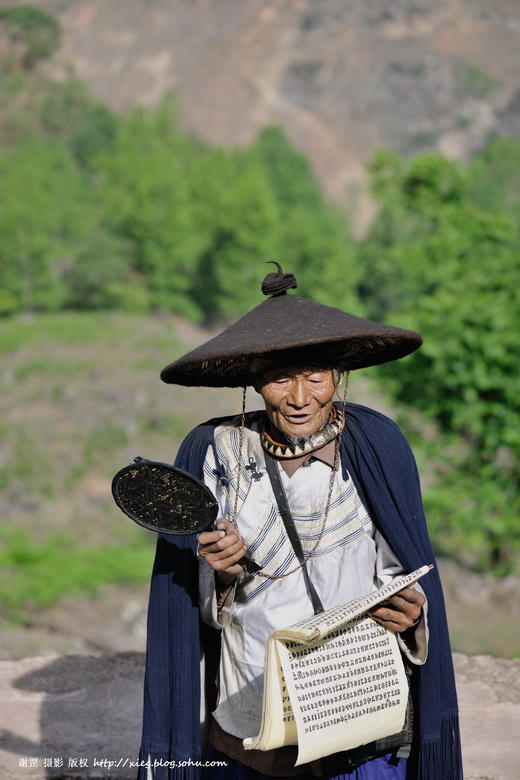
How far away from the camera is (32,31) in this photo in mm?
75562

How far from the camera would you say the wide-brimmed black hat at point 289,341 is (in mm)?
2316

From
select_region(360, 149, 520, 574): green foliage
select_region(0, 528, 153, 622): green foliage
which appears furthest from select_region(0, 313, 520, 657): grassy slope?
select_region(360, 149, 520, 574): green foliage

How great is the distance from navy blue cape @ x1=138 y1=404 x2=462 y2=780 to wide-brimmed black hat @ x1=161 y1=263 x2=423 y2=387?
204 millimetres

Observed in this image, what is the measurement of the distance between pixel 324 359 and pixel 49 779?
2.06 m

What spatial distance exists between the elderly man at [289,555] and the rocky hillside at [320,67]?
66486 millimetres

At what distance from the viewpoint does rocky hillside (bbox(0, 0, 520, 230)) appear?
72438 mm

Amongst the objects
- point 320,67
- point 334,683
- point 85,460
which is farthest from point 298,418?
point 320,67

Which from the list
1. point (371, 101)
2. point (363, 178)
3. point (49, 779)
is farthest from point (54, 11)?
point (49, 779)

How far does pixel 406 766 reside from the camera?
261 cm

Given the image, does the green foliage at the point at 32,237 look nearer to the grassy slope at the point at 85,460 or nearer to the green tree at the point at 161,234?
the grassy slope at the point at 85,460

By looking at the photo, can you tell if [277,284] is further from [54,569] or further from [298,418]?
[54,569]

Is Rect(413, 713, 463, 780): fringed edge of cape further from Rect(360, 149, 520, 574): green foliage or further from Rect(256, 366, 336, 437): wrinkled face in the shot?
Rect(360, 149, 520, 574): green foliage

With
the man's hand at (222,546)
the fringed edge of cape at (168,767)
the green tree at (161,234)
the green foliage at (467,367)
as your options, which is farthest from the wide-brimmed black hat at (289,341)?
the green tree at (161,234)

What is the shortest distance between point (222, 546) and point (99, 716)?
206cm
